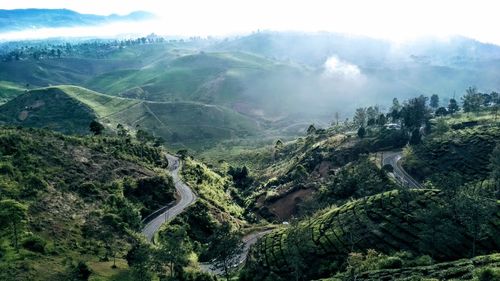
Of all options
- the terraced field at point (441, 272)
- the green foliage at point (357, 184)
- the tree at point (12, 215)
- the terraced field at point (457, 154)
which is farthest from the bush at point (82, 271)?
the terraced field at point (457, 154)

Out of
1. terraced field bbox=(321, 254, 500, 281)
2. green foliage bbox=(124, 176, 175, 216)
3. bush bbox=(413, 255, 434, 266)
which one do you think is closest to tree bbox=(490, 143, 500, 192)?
bush bbox=(413, 255, 434, 266)

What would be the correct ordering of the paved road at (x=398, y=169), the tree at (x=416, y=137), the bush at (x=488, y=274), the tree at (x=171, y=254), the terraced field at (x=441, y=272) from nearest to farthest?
the bush at (x=488, y=274) < the terraced field at (x=441, y=272) < the tree at (x=171, y=254) < the paved road at (x=398, y=169) < the tree at (x=416, y=137)

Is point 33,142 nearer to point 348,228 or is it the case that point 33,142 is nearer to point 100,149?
point 100,149

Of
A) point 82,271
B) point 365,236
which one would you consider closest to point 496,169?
point 365,236

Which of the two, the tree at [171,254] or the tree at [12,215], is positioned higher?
the tree at [12,215]

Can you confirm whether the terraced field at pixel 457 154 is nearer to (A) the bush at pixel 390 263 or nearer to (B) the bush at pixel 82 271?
(A) the bush at pixel 390 263

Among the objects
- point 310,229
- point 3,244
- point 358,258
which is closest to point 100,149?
point 3,244

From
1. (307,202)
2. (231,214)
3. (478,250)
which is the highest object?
(478,250)

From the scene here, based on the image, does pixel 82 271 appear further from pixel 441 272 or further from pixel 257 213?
pixel 257 213
